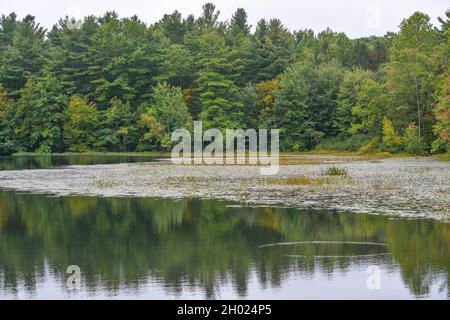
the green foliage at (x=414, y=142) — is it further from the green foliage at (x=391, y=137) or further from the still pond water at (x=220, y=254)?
the still pond water at (x=220, y=254)

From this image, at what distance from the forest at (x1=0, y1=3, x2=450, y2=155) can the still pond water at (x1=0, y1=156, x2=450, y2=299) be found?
4299cm

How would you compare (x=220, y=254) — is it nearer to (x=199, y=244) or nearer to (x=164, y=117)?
(x=199, y=244)

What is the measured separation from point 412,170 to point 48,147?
4561cm

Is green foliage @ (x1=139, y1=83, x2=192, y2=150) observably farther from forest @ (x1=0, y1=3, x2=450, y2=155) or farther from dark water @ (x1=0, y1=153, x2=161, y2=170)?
dark water @ (x1=0, y1=153, x2=161, y2=170)

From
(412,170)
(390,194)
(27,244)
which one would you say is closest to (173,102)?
(412,170)

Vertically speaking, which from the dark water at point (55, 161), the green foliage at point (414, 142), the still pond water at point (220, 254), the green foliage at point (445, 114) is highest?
the green foliage at point (445, 114)

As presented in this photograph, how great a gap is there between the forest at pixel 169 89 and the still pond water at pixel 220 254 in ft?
141

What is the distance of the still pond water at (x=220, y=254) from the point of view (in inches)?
447

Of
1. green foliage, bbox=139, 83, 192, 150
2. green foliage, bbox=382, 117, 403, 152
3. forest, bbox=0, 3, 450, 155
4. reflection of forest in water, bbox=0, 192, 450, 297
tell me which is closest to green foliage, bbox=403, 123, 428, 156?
green foliage, bbox=382, 117, 403, 152

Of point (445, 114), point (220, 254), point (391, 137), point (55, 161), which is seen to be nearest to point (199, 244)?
point (220, 254)

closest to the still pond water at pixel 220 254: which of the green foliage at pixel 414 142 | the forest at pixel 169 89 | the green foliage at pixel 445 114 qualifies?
the green foliage at pixel 445 114

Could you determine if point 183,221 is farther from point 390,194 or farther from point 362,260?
point 390,194

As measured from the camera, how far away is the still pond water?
11359mm

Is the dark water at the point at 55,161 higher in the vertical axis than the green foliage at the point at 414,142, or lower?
lower
